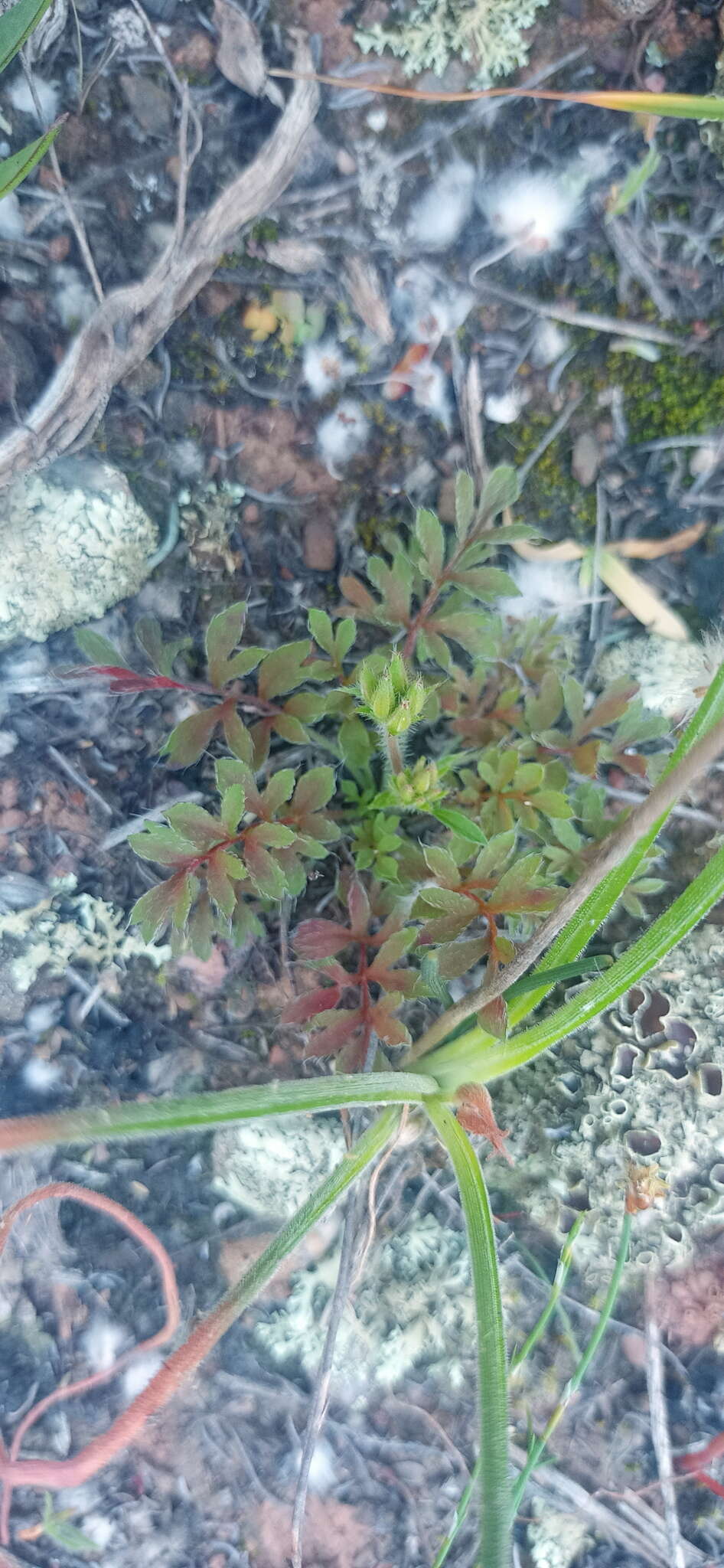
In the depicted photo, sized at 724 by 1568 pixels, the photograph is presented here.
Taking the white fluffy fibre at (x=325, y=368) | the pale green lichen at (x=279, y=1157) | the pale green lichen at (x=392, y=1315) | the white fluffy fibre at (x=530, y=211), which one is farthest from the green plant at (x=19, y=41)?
the pale green lichen at (x=392, y=1315)

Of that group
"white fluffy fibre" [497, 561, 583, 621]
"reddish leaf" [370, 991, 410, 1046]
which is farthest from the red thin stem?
"white fluffy fibre" [497, 561, 583, 621]

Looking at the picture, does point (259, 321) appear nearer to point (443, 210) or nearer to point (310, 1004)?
point (443, 210)

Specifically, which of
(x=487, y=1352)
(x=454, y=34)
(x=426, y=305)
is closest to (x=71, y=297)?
(x=426, y=305)

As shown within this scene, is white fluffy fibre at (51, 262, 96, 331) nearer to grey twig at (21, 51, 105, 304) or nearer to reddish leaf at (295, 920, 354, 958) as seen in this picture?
grey twig at (21, 51, 105, 304)

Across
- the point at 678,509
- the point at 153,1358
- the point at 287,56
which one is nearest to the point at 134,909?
the point at 153,1358

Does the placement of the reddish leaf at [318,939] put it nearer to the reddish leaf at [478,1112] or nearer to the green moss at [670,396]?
the reddish leaf at [478,1112]
